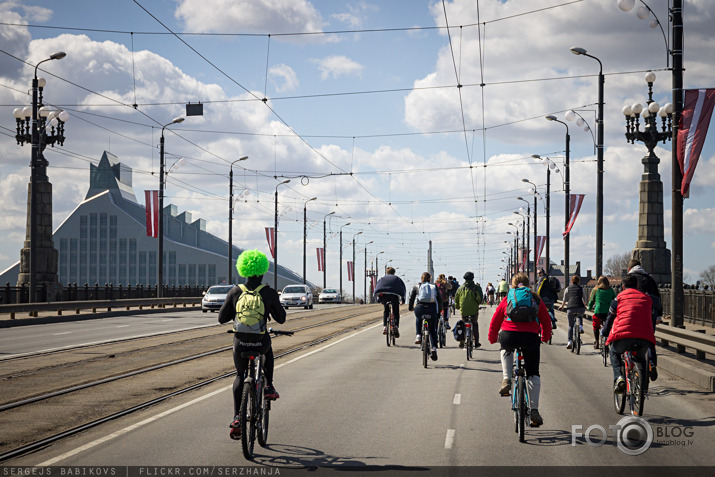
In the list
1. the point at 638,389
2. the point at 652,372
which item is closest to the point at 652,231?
the point at 652,372

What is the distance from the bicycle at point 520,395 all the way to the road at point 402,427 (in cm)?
19

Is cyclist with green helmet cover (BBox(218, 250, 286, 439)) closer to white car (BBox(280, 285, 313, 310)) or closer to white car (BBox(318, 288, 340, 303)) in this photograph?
white car (BBox(280, 285, 313, 310))

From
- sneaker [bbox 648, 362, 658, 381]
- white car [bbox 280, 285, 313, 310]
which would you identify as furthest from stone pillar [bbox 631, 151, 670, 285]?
sneaker [bbox 648, 362, 658, 381]

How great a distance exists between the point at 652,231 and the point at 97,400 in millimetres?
39201

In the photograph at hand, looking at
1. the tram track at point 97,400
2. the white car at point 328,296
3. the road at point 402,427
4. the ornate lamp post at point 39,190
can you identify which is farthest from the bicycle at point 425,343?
the white car at point 328,296

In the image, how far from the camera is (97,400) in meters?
12.4

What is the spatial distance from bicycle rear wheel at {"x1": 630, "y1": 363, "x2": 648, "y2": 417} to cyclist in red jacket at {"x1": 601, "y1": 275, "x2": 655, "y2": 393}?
0.30ft

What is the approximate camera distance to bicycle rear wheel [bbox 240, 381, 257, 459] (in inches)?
314

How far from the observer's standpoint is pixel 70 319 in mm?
38281

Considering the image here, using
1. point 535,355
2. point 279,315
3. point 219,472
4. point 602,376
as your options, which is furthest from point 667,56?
point 219,472

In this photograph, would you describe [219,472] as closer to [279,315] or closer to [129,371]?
[279,315]

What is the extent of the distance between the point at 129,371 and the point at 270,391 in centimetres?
837

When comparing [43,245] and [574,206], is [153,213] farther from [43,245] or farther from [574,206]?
[574,206]

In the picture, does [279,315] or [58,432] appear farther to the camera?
[58,432]
